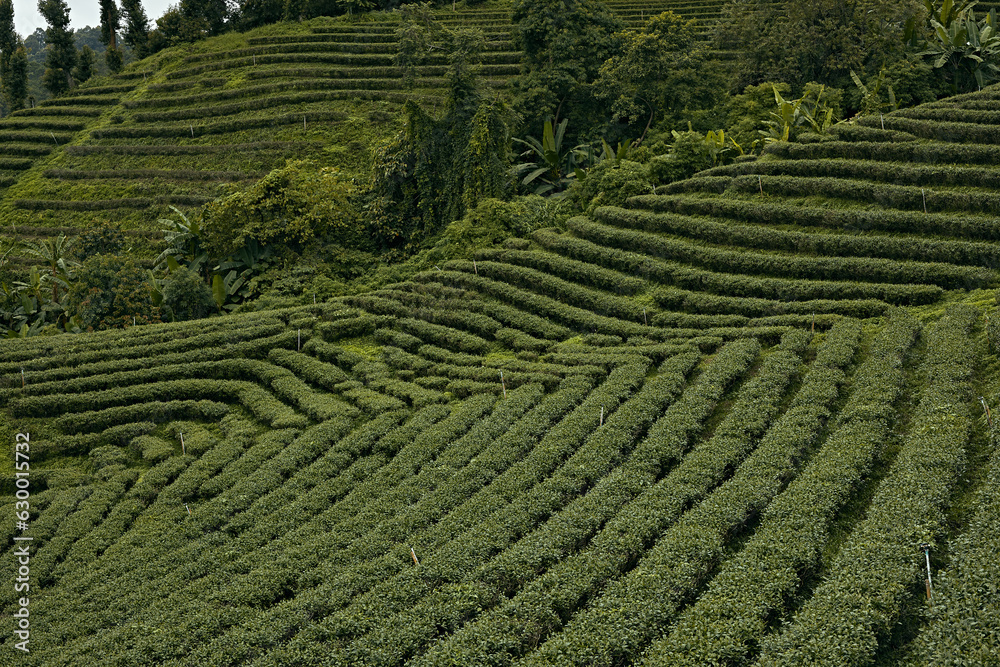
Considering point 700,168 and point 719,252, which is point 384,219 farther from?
point 719,252

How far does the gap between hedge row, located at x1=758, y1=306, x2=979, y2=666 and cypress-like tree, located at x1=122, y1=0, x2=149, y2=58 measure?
51.0 meters

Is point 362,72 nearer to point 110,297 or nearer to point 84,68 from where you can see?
point 84,68

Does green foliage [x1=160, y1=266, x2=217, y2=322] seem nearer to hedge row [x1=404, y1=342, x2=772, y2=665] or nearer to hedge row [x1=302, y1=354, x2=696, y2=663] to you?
hedge row [x1=302, y1=354, x2=696, y2=663]

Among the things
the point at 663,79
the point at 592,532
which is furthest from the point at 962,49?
the point at 592,532

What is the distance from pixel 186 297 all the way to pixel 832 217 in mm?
20216

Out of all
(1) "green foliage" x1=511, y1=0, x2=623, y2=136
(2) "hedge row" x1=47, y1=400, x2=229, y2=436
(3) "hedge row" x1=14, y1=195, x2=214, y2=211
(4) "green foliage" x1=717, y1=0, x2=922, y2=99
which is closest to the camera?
(2) "hedge row" x1=47, y1=400, x2=229, y2=436

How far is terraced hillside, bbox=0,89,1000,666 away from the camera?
10602 mm

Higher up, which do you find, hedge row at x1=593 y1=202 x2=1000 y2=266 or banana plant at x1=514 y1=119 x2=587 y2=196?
banana plant at x1=514 y1=119 x2=587 y2=196

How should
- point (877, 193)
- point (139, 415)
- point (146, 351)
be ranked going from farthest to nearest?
point (146, 351) → point (877, 193) → point (139, 415)

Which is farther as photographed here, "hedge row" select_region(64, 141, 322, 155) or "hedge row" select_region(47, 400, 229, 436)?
"hedge row" select_region(64, 141, 322, 155)

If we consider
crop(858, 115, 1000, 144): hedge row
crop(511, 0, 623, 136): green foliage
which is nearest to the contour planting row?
crop(858, 115, 1000, 144): hedge row

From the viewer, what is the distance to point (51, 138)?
42.3 meters

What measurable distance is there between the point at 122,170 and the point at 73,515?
2633cm

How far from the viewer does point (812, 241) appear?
2056cm
